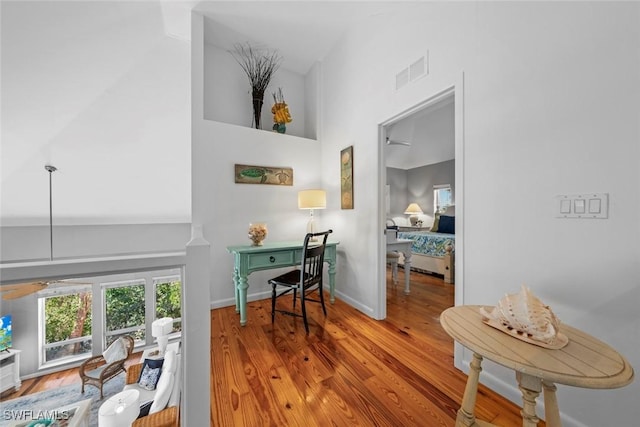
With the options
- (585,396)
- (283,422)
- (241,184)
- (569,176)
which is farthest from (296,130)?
(585,396)

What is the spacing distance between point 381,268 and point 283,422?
145cm

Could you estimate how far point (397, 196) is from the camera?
645cm

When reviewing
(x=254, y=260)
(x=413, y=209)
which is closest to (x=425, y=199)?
(x=413, y=209)

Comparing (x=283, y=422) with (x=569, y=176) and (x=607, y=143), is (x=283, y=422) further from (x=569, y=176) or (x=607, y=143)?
(x=607, y=143)

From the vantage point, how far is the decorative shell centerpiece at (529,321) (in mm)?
814

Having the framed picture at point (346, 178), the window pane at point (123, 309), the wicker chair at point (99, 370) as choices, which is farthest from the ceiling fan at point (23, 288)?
the framed picture at point (346, 178)

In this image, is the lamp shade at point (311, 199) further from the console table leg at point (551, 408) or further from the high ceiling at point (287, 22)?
the console table leg at point (551, 408)

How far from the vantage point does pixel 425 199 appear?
606cm

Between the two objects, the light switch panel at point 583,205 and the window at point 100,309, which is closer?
the window at point 100,309

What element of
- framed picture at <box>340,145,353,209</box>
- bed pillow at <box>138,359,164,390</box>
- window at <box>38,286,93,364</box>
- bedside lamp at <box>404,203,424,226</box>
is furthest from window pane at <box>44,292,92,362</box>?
bedside lamp at <box>404,203,424,226</box>

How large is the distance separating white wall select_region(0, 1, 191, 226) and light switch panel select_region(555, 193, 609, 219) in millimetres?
2931

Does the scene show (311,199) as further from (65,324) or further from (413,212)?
(413,212)

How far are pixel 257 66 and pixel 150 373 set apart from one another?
344 cm

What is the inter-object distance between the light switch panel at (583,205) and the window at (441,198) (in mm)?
4804
